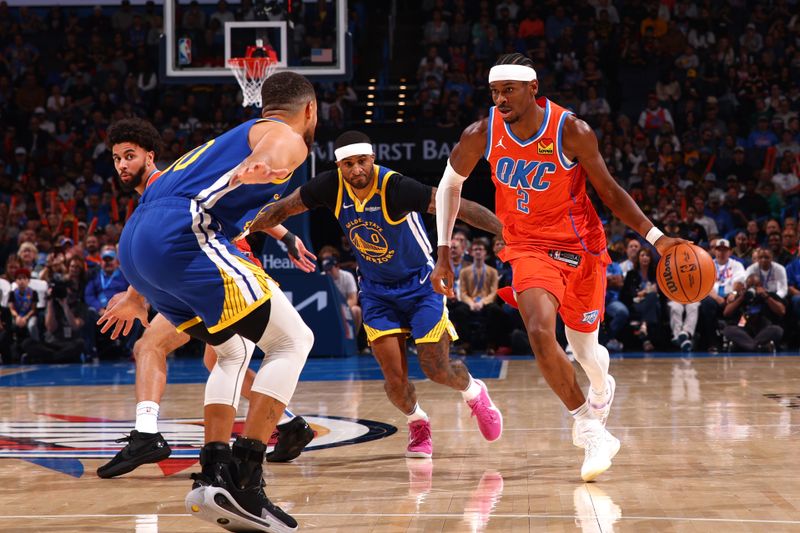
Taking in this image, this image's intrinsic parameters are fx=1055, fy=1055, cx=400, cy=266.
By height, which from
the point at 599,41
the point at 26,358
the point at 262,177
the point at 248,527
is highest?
the point at 599,41

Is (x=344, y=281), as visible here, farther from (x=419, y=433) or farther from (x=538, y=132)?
(x=538, y=132)

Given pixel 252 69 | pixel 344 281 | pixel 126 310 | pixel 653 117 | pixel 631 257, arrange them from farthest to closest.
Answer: pixel 653 117 < pixel 344 281 < pixel 631 257 < pixel 252 69 < pixel 126 310

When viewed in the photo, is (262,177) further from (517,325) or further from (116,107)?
(116,107)

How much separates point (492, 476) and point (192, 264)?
6.32ft

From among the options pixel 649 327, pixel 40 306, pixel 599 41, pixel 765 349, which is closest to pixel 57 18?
pixel 40 306

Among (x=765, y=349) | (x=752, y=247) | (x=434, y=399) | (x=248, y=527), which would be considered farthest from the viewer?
(x=752, y=247)

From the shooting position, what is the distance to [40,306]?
13594mm

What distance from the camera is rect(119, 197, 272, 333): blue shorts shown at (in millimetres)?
3906

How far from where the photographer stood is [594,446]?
16.1ft

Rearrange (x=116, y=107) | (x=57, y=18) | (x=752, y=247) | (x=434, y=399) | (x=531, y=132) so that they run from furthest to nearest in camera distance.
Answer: (x=57, y=18), (x=116, y=107), (x=752, y=247), (x=434, y=399), (x=531, y=132)

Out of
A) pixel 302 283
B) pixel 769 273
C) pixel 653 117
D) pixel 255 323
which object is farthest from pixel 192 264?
pixel 653 117

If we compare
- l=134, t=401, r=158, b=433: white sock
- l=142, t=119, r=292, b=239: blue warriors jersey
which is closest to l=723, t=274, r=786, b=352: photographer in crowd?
l=134, t=401, r=158, b=433: white sock

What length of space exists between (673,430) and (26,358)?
31.9 feet

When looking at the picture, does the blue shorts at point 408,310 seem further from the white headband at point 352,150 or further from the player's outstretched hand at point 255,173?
the player's outstretched hand at point 255,173
